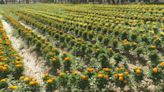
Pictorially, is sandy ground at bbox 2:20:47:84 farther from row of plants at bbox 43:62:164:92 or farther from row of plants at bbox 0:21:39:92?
row of plants at bbox 43:62:164:92

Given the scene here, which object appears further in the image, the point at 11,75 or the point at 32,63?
the point at 32,63

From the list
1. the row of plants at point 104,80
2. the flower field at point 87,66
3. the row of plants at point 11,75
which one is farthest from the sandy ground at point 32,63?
the row of plants at point 104,80

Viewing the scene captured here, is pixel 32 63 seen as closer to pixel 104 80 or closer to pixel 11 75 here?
pixel 11 75

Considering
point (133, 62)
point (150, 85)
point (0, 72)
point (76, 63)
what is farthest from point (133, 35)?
point (0, 72)

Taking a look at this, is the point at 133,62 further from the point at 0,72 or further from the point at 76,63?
the point at 0,72

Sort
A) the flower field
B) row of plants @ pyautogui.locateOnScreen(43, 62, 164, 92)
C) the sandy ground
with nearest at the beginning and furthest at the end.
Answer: row of plants @ pyautogui.locateOnScreen(43, 62, 164, 92)
the flower field
the sandy ground

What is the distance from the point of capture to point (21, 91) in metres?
7.25

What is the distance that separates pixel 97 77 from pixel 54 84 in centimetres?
129

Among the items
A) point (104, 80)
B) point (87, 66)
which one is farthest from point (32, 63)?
point (104, 80)

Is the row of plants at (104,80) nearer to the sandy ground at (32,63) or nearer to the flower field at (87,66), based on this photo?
the flower field at (87,66)

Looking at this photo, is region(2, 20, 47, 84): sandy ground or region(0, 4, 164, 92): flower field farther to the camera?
region(2, 20, 47, 84): sandy ground

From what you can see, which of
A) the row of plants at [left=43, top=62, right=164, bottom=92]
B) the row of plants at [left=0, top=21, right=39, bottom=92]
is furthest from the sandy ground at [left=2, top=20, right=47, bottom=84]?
the row of plants at [left=43, top=62, right=164, bottom=92]

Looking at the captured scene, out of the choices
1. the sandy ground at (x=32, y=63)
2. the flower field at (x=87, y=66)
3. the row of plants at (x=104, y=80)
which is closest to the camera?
the row of plants at (x=104, y=80)

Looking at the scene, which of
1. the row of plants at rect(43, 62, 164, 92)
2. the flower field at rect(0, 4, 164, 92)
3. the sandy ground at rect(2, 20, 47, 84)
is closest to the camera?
the row of plants at rect(43, 62, 164, 92)
